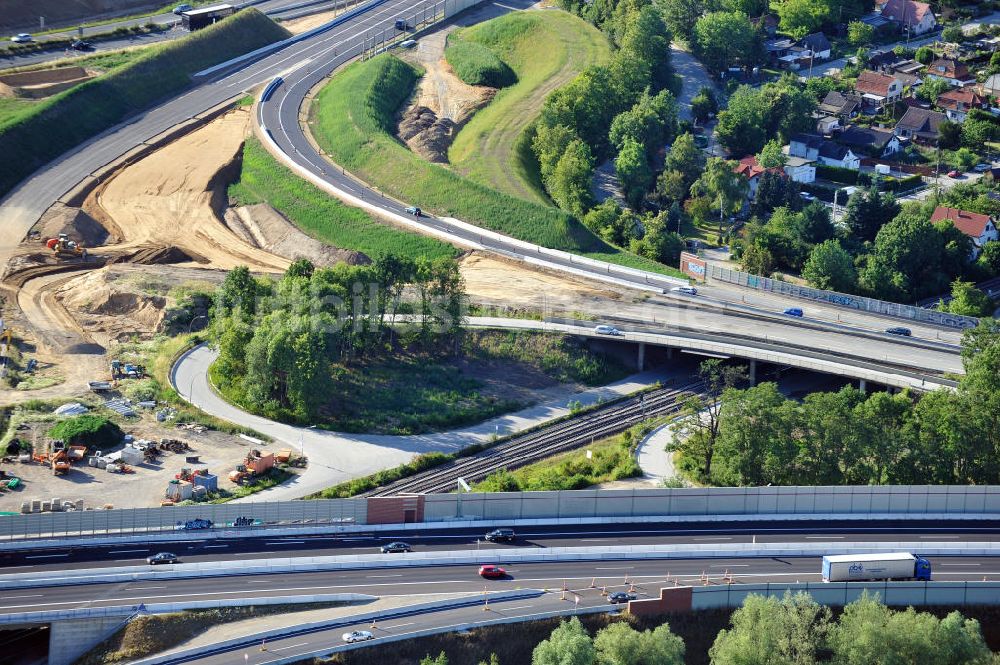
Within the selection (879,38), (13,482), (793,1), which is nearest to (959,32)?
(879,38)

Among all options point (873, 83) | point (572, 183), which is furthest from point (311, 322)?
point (873, 83)

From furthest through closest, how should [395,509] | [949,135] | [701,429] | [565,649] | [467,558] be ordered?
[949,135] < [701,429] < [395,509] < [467,558] < [565,649]

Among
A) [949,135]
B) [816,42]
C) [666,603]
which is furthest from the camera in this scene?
[816,42]

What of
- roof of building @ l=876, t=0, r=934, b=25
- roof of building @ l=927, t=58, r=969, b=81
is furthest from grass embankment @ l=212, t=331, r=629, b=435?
roof of building @ l=876, t=0, r=934, b=25

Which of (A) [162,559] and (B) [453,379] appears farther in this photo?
(B) [453,379]

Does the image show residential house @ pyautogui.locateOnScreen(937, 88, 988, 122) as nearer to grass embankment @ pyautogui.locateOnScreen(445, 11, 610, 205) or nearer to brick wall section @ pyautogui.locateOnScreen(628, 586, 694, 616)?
grass embankment @ pyautogui.locateOnScreen(445, 11, 610, 205)

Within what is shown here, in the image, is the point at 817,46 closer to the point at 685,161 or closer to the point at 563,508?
the point at 685,161

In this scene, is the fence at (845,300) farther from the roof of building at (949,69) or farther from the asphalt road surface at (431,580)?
the roof of building at (949,69)
